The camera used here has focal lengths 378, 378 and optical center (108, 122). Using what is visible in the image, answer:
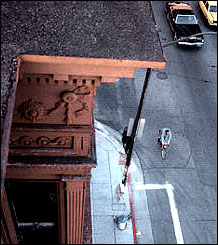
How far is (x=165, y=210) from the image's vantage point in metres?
13.9

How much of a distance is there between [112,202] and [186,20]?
12.9 metres

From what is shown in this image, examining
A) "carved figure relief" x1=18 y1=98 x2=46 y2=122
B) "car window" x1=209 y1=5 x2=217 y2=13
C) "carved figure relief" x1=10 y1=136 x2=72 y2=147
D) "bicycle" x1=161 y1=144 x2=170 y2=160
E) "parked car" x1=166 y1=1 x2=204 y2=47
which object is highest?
"car window" x1=209 y1=5 x2=217 y2=13

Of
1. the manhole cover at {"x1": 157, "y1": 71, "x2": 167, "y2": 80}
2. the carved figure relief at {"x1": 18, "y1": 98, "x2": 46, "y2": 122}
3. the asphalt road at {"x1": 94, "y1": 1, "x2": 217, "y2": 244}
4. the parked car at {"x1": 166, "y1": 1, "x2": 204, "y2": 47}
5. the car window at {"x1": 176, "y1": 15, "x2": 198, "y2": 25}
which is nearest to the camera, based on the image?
the carved figure relief at {"x1": 18, "y1": 98, "x2": 46, "y2": 122}

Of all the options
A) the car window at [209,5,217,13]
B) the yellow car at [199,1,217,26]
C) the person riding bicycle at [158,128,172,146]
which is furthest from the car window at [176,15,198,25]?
the person riding bicycle at [158,128,172,146]

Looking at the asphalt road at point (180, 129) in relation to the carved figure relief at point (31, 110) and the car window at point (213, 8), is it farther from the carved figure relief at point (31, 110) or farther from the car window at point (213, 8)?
the carved figure relief at point (31, 110)

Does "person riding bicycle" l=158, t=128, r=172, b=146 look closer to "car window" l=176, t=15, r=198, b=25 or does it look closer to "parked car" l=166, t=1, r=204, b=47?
"parked car" l=166, t=1, r=204, b=47

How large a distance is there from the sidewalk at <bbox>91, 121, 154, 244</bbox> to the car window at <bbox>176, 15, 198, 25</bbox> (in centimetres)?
949

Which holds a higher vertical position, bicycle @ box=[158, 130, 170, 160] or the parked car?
the parked car

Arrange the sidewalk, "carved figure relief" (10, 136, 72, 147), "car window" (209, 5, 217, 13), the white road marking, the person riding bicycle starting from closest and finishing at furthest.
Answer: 1. "carved figure relief" (10, 136, 72, 147)
2. the sidewalk
3. the white road marking
4. the person riding bicycle
5. "car window" (209, 5, 217, 13)

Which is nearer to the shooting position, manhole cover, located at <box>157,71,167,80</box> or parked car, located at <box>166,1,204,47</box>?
manhole cover, located at <box>157,71,167,80</box>

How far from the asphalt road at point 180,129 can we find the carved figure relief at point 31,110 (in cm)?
820

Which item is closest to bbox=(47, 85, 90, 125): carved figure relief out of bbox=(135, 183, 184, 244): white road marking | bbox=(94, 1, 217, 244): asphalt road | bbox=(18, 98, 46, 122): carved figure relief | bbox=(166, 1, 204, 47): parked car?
bbox=(18, 98, 46, 122): carved figure relief

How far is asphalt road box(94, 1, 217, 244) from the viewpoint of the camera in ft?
45.1

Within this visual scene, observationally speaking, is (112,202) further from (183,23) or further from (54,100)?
(183,23)
